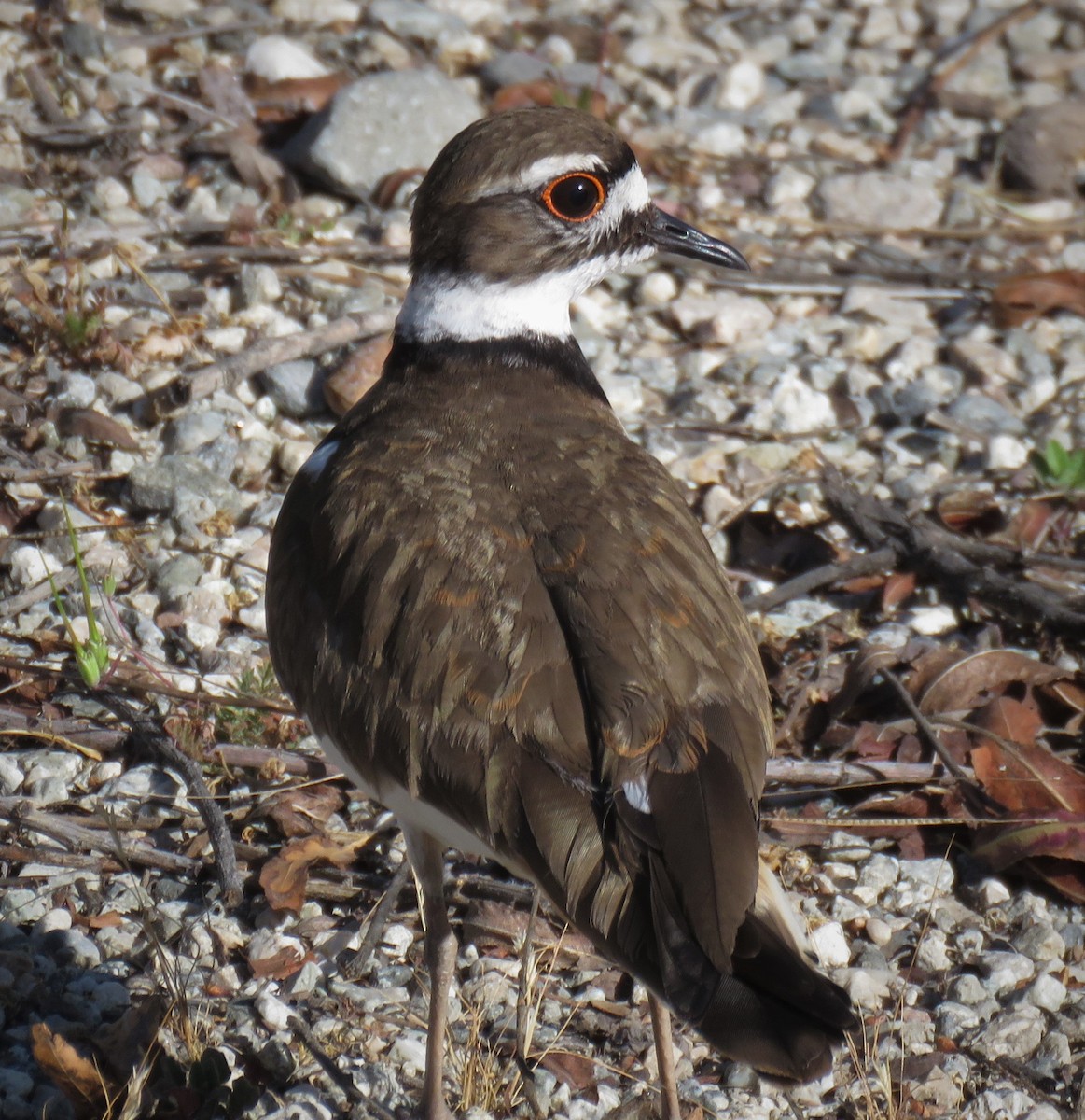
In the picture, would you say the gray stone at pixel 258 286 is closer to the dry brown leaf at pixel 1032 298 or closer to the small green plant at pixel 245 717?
the small green plant at pixel 245 717

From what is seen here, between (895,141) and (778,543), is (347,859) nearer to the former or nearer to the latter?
(778,543)

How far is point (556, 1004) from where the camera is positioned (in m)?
3.78

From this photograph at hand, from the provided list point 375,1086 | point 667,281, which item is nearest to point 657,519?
point 375,1086

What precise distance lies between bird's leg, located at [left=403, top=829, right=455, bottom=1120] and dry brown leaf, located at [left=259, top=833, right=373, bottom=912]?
0.41 metres

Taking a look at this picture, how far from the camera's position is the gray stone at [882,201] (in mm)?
6543

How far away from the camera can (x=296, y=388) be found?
530cm

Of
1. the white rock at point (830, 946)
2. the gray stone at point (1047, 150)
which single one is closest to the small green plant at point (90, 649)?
the white rock at point (830, 946)

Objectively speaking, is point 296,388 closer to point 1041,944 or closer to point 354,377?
point 354,377

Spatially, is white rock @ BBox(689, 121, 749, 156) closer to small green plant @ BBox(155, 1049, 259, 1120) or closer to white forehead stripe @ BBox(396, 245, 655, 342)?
white forehead stripe @ BBox(396, 245, 655, 342)

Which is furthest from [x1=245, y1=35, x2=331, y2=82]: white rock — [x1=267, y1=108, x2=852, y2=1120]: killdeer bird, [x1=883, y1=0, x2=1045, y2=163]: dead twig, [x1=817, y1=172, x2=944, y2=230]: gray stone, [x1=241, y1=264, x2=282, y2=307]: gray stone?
[x1=267, y1=108, x2=852, y2=1120]: killdeer bird

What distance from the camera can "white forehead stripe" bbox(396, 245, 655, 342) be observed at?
13.2 feet

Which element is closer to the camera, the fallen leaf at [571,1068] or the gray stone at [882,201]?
the fallen leaf at [571,1068]

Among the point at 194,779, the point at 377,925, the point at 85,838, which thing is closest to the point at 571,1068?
the point at 377,925

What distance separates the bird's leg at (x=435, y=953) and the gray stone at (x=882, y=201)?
3888 mm
